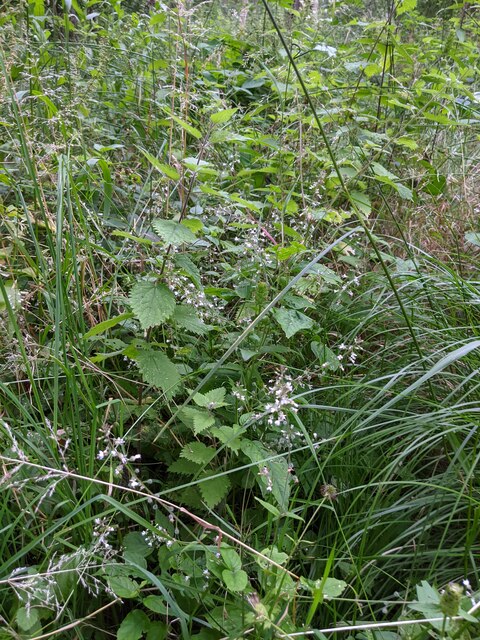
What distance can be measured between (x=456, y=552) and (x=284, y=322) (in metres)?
0.66

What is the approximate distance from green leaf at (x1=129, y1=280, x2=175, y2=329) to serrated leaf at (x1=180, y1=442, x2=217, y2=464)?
0.96ft

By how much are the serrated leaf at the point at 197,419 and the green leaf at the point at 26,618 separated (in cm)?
46

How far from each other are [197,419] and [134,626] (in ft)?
1.40

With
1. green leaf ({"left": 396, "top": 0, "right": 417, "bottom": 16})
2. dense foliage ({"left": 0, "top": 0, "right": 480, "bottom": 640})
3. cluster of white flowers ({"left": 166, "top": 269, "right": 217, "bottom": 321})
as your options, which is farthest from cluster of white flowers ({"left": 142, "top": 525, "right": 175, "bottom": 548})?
green leaf ({"left": 396, "top": 0, "right": 417, "bottom": 16})

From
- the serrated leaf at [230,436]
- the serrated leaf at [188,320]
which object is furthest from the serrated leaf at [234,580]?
the serrated leaf at [188,320]

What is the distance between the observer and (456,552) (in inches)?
51.5

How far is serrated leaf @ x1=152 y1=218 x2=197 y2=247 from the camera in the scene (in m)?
1.35

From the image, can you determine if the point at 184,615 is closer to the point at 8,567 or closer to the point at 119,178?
the point at 8,567

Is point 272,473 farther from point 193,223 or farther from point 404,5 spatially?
point 404,5

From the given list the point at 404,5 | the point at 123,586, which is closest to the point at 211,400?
the point at 123,586

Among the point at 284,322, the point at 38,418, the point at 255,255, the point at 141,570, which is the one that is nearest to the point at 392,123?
the point at 255,255

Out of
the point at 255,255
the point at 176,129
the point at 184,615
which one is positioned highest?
the point at 176,129

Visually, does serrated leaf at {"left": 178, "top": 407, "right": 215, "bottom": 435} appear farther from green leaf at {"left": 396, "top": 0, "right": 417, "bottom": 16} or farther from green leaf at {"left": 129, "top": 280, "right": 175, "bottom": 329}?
green leaf at {"left": 396, "top": 0, "right": 417, "bottom": 16}

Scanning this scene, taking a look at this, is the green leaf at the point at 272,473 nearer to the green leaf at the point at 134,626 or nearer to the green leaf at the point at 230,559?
the green leaf at the point at 230,559
